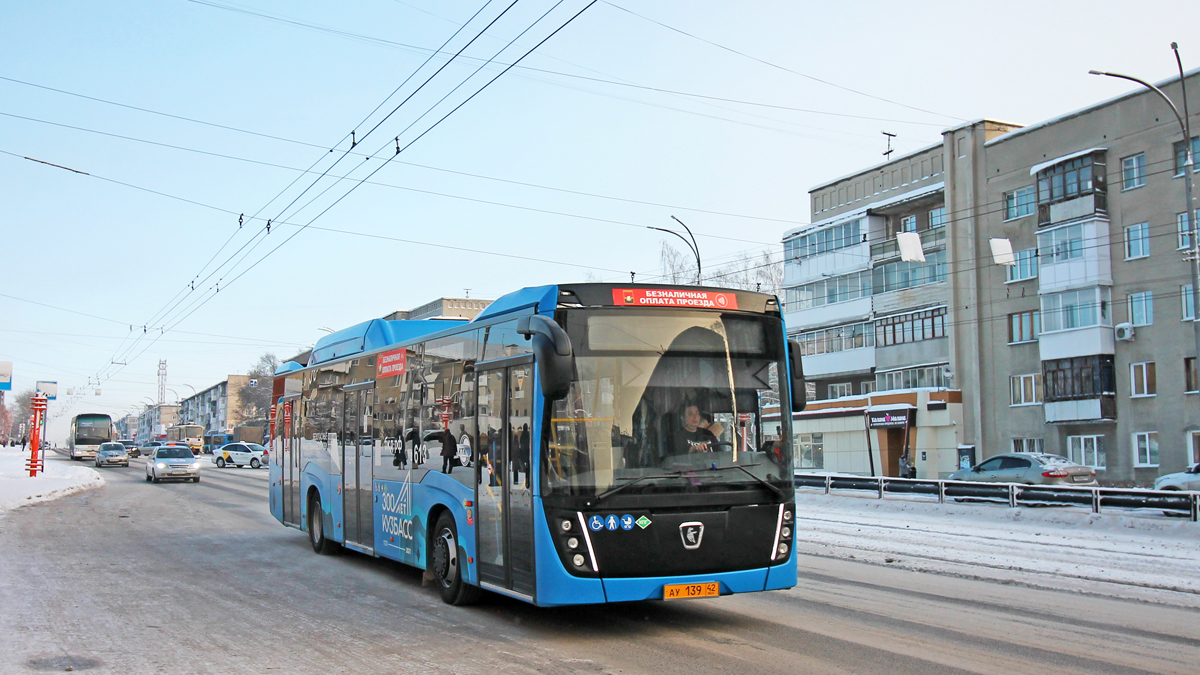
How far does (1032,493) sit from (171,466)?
32199mm

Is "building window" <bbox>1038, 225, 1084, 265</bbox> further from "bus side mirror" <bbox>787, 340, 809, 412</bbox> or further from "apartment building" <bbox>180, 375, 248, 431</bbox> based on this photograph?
"apartment building" <bbox>180, 375, 248, 431</bbox>

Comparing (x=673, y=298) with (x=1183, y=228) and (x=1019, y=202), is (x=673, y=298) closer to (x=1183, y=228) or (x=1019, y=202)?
(x=1183, y=228)

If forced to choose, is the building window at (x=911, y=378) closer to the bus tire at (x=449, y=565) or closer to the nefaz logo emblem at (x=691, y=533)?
the bus tire at (x=449, y=565)

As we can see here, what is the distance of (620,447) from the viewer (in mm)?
7891

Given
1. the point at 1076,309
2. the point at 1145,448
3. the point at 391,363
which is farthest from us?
the point at 1076,309

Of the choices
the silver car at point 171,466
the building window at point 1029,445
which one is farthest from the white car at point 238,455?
the building window at point 1029,445

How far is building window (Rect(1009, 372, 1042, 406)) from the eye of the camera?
4441cm

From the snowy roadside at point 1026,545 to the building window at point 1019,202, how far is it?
84.5ft

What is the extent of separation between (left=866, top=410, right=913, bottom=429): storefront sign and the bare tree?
10204cm

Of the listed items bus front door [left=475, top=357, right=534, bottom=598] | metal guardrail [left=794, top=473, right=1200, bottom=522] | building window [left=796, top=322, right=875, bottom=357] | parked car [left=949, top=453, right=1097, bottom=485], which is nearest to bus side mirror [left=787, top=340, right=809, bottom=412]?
bus front door [left=475, top=357, right=534, bottom=598]

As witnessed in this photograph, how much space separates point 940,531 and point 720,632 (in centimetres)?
1211

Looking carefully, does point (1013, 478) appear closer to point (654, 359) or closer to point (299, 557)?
point (299, 557)

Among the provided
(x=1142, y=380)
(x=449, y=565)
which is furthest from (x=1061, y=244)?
(x=449, y=565)

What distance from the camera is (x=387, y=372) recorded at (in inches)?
476
